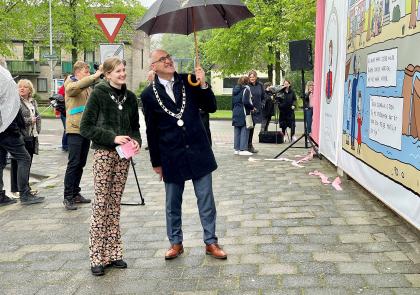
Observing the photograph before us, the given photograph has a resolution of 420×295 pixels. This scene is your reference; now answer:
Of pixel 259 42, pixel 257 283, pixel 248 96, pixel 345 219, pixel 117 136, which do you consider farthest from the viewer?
pixel 259 42

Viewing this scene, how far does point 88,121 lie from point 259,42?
2794cm

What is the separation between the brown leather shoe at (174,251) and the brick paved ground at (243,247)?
0.08 m

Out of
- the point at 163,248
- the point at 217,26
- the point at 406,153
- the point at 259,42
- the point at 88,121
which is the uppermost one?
the point at 259,42

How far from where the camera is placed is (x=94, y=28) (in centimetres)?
3591

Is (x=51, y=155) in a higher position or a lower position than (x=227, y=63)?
lower

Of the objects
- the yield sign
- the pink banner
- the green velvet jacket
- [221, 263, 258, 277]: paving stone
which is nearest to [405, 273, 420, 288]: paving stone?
[221, 263, 258, 277]: paving stone

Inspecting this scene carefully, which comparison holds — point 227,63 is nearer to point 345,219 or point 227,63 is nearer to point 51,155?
point 51,155

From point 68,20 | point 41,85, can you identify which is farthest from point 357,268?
point 41,85

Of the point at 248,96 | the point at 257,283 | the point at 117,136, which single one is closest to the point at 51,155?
the point at 248,96

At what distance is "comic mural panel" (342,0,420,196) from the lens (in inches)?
192

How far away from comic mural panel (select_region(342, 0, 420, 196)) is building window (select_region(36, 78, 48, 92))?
48452 millimetres

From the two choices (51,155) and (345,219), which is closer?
(345,219)

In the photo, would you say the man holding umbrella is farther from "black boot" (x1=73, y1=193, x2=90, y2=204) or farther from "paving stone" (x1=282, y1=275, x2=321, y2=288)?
"black boot" (x1=73, y1=193, x2=90, y2=204)

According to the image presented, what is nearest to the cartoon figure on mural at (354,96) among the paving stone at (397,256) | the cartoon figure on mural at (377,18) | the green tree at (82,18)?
the cartoon figure on mural at (377,18)
